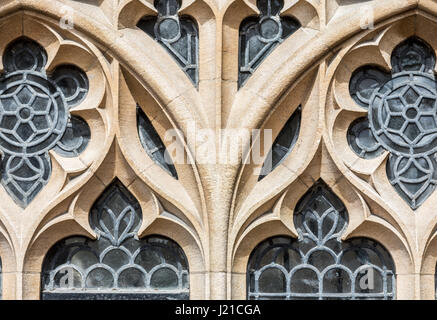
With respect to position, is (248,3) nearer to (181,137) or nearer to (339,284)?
(181,137)

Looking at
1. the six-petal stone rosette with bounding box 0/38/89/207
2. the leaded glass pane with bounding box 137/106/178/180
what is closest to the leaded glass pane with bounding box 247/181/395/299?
the leaded glass pane with bounding box 137/106/178/180

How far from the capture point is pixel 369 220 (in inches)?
289

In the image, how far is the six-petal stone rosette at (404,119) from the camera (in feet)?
24.6

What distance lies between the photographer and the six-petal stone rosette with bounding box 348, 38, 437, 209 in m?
7.50

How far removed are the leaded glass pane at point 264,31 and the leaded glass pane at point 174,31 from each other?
14.4 inches

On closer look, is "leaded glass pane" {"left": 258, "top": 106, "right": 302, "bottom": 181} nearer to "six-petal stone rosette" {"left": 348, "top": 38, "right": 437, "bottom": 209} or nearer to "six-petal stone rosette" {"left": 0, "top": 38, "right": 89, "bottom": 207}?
"six-petal stone rosette" {"left": 348, "top": 38, "right": 437, "bottom": 209}

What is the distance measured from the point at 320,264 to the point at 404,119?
1.24 m

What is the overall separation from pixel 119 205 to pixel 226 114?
1.04m

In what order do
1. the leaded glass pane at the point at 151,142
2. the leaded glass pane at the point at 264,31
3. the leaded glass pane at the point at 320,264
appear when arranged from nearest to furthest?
the leaded glass pane at the point at 320,264 < the leaded glass pane at the point at 151,142 < the leaded glass pane at the point at 264,31

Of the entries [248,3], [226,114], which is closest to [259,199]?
[226,114]

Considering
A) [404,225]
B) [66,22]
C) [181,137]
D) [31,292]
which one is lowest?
[31,292]

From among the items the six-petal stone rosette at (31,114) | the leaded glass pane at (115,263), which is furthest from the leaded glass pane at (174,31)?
the leaded glass pane at (115,263)

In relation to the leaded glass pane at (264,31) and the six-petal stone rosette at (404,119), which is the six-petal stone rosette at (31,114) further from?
the six-petal stone rosette at (404,119)

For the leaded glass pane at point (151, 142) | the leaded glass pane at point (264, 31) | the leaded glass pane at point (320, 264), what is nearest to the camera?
the leaded glass pane at point (320, 264)
